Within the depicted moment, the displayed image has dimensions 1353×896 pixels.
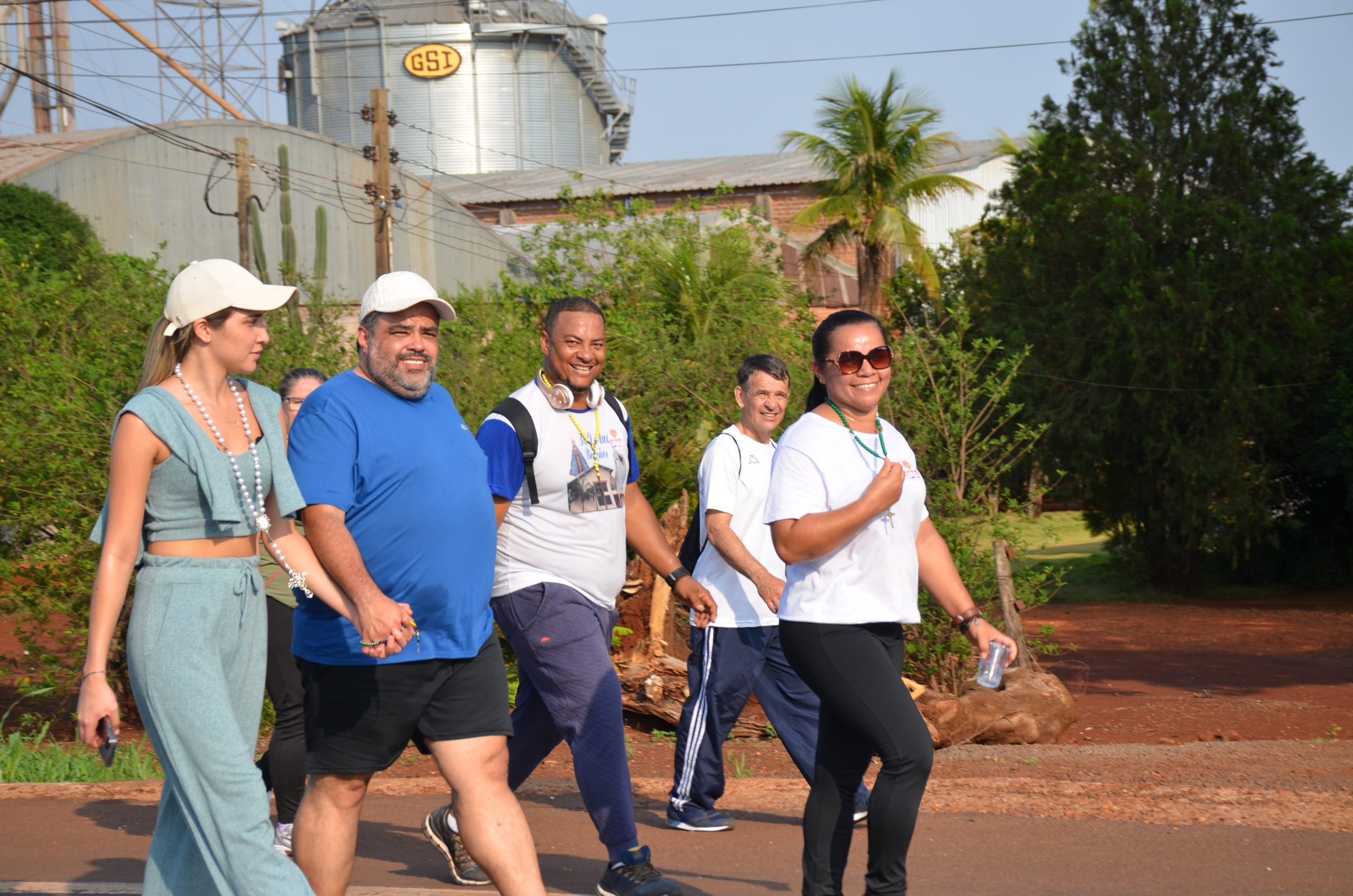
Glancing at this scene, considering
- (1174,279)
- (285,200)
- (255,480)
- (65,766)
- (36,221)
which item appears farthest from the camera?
(285,200)

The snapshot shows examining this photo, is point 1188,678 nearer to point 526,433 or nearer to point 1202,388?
point 1202,388

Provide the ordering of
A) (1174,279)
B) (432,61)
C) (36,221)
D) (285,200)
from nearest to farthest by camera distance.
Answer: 1. (1174,279)
2. (36,221)
3. (285,200)
4. (432,61)

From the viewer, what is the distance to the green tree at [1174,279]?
22016mm

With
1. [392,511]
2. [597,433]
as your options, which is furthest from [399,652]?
[597,433]

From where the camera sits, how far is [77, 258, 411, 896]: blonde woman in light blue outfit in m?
3.08

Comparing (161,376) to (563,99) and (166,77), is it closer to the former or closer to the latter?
(166,77)

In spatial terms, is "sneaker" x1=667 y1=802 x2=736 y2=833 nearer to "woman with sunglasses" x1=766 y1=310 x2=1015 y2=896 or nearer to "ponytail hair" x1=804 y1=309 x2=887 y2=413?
"woman with sunglasses" x1=766 y1=310 x2=1015 y2=896

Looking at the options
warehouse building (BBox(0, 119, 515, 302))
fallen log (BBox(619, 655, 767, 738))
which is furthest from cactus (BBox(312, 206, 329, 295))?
fallen log (BBox(619, 655, 767, 738))

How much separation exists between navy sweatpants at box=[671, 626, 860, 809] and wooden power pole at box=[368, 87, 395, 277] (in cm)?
1898

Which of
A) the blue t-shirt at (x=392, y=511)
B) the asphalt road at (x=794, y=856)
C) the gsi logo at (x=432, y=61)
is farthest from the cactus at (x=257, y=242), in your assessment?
the blue t-shirt at (x=392, y=511)

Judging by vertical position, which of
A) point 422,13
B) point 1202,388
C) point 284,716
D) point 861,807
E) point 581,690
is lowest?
point 861,807

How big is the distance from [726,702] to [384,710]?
2190 millimetres

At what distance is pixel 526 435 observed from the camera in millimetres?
4430

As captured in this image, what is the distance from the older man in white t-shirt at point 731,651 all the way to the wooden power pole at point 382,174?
61.4 feet
